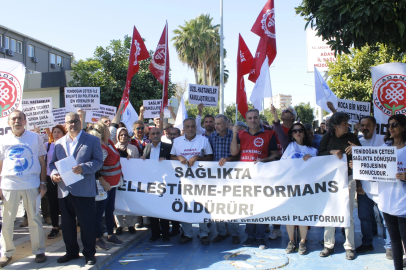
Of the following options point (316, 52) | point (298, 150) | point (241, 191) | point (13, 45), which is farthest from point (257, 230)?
point (13, 45)

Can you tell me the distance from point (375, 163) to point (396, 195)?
413 mm

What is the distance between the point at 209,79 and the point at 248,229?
120 ft

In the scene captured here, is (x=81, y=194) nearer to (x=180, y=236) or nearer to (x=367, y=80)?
(x=180, y=236)

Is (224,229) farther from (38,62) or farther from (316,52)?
(38,62)

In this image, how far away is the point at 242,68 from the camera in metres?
8.66

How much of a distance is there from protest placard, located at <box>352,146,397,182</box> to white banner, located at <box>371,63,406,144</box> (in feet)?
5.57

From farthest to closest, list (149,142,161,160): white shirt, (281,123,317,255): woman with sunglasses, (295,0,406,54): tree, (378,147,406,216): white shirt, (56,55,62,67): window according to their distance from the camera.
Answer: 1. (56,55,62,67): window
2. (149,142,161,160): white shirt
3. (281,123,317,255): woman with sunglasses
4. (295,0,406,54): tree
5. (378,147,406,216): white shirt

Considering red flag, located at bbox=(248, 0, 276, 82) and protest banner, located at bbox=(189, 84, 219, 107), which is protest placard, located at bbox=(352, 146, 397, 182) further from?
protest banner, located at bbox=(189, 84, 219, 107)

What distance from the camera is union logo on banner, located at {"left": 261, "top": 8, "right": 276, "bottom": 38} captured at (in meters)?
7.80

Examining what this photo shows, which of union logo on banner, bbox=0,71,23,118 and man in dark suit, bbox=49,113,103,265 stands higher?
union logo on banner, bbox=0,71,23,118

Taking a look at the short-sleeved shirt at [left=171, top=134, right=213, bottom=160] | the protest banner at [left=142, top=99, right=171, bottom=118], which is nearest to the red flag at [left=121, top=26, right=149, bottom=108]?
the protest banner at [left=142, top=99, right=171, bottom=118]

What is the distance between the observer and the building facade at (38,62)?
24.8 m

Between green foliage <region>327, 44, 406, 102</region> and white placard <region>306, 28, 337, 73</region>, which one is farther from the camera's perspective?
white placard <region>306, 28, 337, 73</region>

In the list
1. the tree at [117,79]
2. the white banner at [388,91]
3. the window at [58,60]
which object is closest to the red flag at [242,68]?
the white banner at [388,91]
